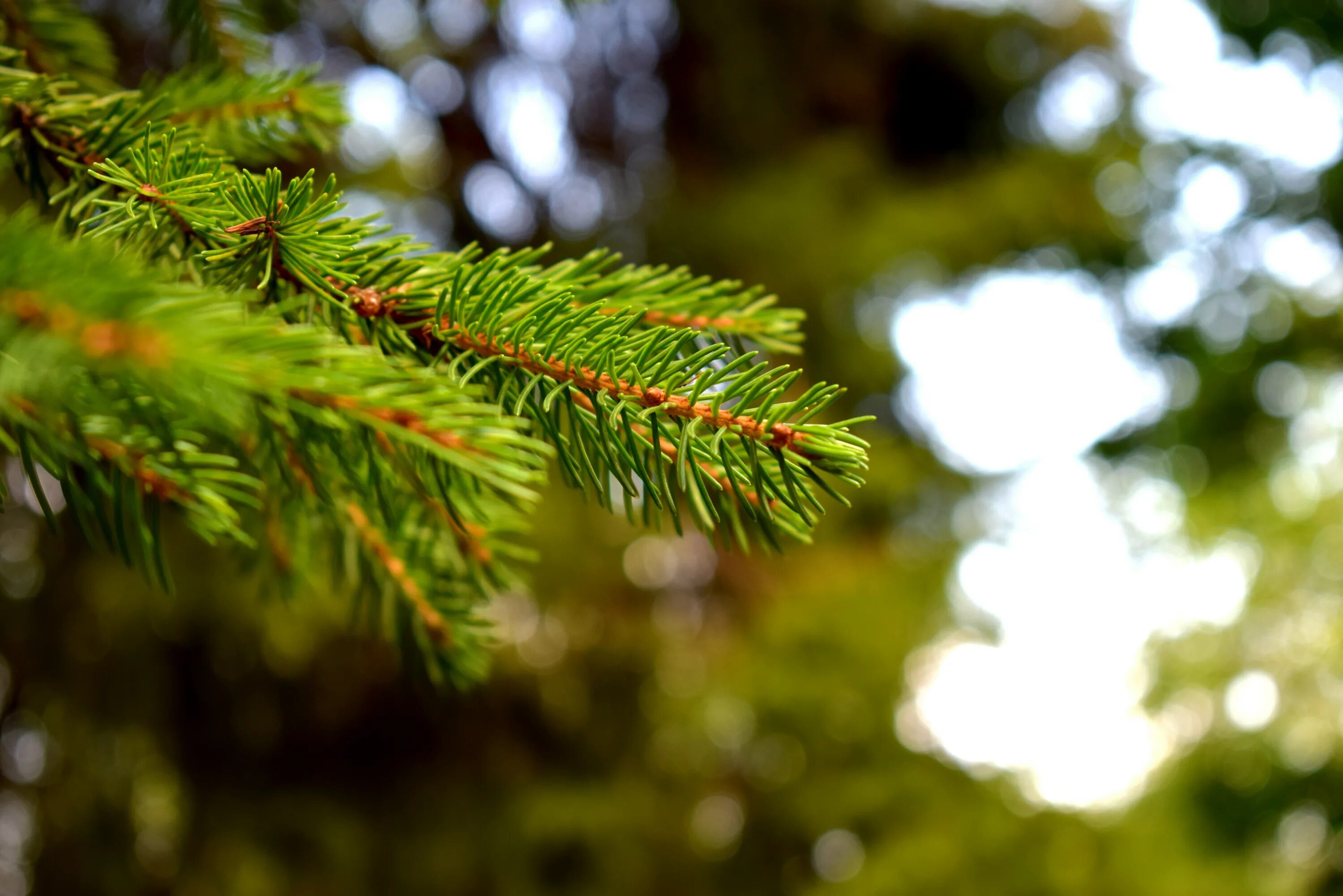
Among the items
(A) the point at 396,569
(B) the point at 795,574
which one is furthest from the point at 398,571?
(B) the point at 795,574

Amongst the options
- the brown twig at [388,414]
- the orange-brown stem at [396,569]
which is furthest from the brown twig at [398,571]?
the brown twig at [388,414]

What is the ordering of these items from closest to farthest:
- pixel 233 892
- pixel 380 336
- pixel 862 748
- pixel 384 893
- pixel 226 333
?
pixel 226 333 → pixel 380 336 → pixel 233 892 → pixel 384 893 → pixel 862 748

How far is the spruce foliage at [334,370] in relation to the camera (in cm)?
18

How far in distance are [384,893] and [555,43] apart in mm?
1898

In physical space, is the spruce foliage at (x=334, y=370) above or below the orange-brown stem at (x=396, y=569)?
above

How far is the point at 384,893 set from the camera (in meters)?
1.29

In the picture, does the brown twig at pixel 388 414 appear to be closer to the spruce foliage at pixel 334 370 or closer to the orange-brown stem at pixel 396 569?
the spruce foliage at pixel 334 370

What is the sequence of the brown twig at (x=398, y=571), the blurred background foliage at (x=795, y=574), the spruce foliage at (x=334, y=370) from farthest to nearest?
the blurred background foliage at (x=795, y=574), the brown twig at (x=398, y=571), the spruce foliage at (x=334, y=370)

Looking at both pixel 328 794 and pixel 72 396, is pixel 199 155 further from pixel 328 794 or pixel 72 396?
pixel 328 794

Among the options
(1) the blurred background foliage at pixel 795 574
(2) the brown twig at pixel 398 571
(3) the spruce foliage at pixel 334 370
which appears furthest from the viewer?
(1) the blurred background foliage at pixel 795 574

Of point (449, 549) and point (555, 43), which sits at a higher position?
point (555, 43)

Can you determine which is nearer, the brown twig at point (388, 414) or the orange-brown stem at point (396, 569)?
the brown twig at point (388, 414)

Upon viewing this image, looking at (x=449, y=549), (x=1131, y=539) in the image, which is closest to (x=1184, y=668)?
(x=1131, y=539)

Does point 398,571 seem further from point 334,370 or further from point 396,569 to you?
point 334,370
